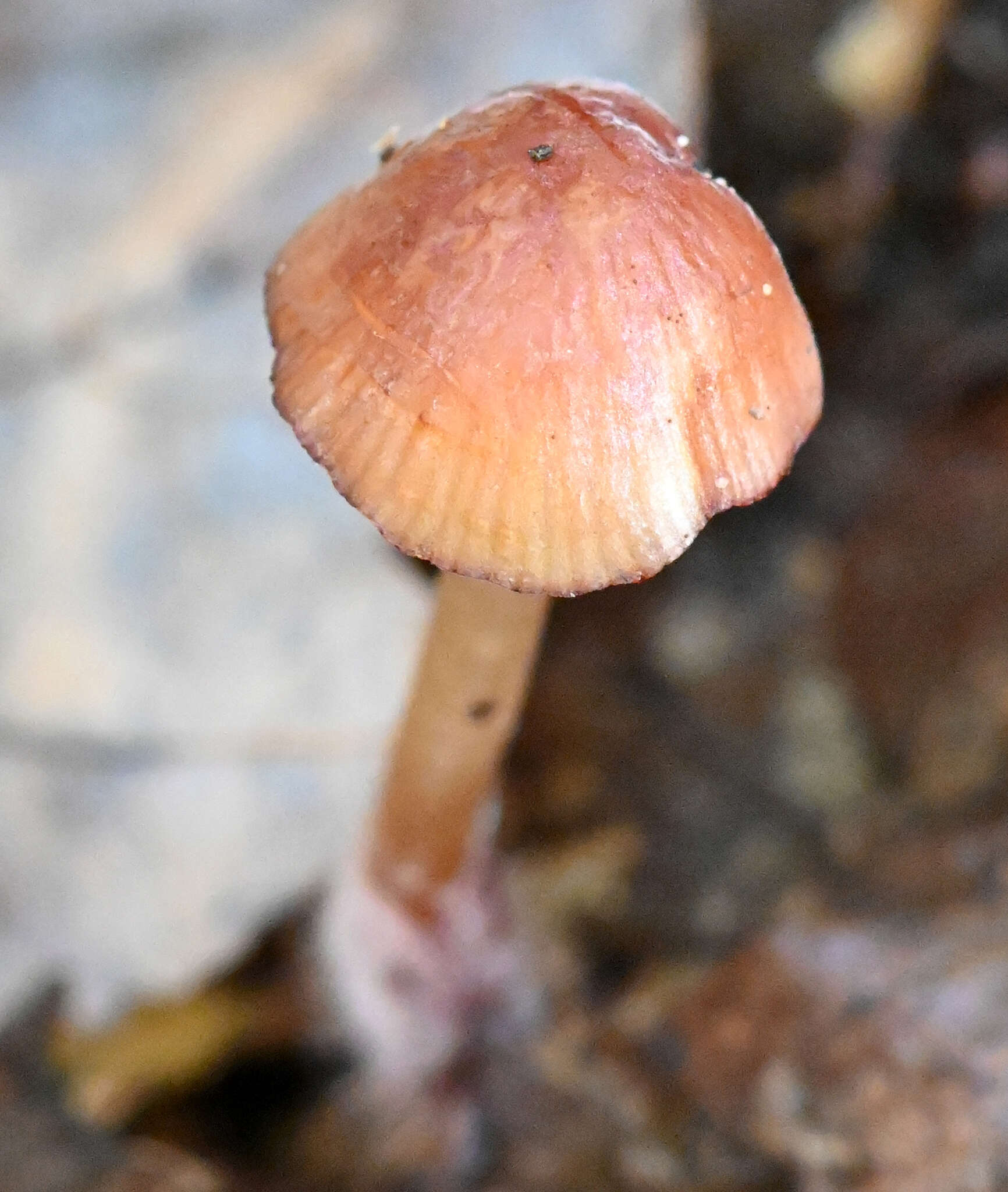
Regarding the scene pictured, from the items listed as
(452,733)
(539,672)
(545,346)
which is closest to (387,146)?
(545,346)

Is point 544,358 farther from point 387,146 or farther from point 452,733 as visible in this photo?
point 452,733

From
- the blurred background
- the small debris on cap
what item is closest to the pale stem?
the blurred background

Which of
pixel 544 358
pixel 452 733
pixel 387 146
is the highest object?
pixel 387 146

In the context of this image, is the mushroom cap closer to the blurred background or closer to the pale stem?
the pale stem

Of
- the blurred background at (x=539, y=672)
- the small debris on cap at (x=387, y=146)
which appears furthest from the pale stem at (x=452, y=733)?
the small debris on cap at (x=387, y=146)

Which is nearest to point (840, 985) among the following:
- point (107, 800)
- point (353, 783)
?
point (353, 783)

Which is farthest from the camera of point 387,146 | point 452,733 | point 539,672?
point 539,672

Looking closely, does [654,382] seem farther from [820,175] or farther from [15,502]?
[820,175]
